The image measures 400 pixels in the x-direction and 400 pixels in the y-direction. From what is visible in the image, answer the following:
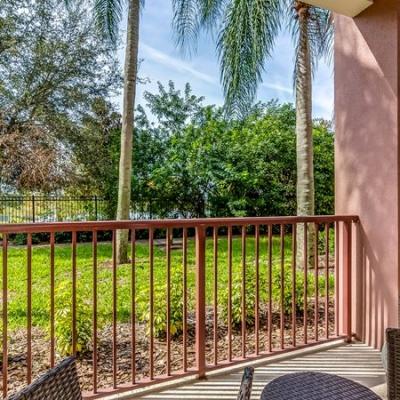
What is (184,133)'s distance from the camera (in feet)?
34.7

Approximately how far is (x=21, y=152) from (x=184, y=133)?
4394 mm

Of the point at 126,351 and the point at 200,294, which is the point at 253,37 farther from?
the point at 126,351

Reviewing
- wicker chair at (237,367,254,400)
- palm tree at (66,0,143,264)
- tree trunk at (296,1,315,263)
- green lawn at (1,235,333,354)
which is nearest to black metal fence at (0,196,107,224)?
green lawn at (1,235,333,354)

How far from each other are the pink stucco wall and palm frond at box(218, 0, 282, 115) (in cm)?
238

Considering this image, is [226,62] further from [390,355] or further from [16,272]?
[390,355]

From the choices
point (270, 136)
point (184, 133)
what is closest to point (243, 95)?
point (270, 136)

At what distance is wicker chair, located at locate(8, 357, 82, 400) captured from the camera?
79 centimetres

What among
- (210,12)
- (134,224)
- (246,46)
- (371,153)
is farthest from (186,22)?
(134,224)

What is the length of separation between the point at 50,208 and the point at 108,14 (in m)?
5.88

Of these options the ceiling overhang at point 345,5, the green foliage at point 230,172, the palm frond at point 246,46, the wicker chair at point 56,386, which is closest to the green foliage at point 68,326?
the wicker chair at point 56,386

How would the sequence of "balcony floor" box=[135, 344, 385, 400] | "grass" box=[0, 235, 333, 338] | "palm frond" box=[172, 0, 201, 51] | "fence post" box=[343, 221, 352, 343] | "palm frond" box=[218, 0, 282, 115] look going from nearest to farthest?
"balcony floor" box=[135, 344, 385, 400], "fence post" box=[343, 221, 352, 343], "grass" box=[0, 235, 333, 338], "palm frond" box=[218, 0, 282, 115], "palm frond" box=[172, 0, 201, 51]

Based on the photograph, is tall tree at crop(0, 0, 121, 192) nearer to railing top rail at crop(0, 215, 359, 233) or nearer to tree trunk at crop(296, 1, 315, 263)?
tree trunk at crop(296, 1, 315, 263)

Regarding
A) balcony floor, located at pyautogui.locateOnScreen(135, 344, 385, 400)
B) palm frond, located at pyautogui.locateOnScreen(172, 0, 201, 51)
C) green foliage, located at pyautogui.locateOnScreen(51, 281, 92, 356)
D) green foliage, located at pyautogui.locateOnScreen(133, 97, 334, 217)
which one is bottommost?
balcony floor, located at pyautogui.locateOnScreen(135, 344, 385, 400)

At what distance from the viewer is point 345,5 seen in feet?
9.28
